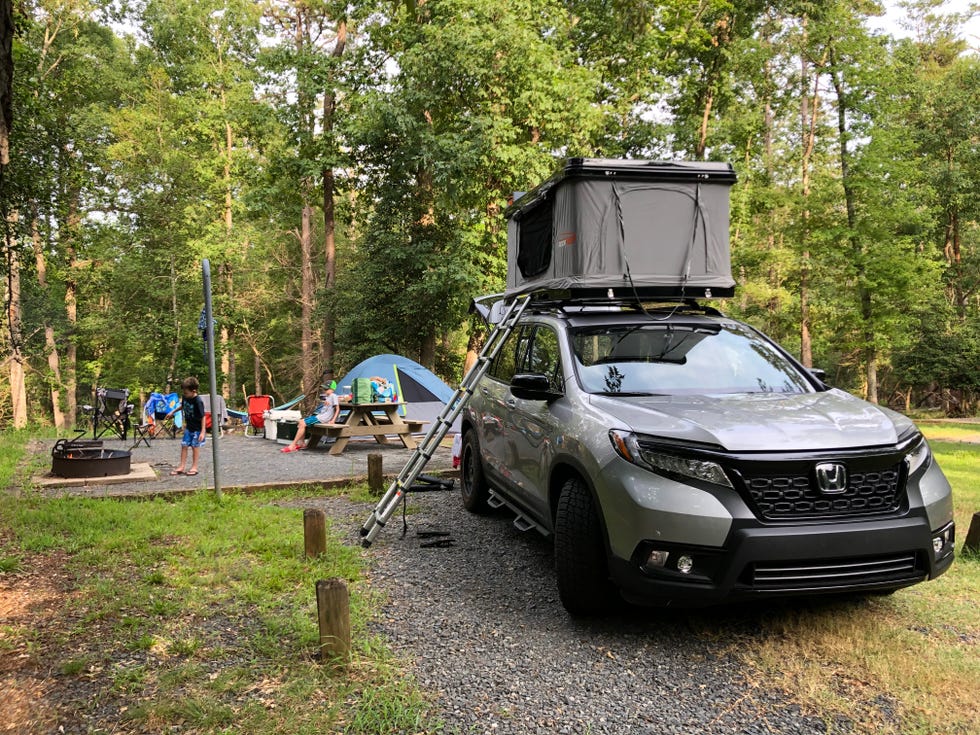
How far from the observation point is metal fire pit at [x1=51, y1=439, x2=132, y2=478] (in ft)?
27.1

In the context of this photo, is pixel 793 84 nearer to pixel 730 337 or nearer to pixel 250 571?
pixel 730 337

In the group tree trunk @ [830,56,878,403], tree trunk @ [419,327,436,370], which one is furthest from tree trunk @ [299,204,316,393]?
tree trunk @ [830,56,878,403]

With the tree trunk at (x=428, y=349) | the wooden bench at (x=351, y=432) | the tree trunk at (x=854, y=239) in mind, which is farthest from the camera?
the tree trunk at (x=428, y=349)

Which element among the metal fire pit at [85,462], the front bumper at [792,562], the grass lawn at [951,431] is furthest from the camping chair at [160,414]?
the grass lawn at [951,431]

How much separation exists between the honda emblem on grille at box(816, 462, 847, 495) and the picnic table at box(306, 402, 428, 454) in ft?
27.5

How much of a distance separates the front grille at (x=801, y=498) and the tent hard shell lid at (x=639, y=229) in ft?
Result: 7.71

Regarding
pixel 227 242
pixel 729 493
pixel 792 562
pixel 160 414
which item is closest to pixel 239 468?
pixel 160 414

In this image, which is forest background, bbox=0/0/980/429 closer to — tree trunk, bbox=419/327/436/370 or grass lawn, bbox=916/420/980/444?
tree trunk, bbox=419/327/436/370

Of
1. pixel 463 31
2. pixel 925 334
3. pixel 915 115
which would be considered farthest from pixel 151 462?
pixel 915 115

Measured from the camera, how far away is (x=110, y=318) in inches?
976

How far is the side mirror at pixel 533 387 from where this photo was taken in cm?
433

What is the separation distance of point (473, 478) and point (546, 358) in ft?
6.64

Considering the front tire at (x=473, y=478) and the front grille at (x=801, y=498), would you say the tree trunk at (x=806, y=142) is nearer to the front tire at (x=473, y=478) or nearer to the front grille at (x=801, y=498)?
the front tire at (x=473, y=478)

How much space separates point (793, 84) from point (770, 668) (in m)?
27.1
